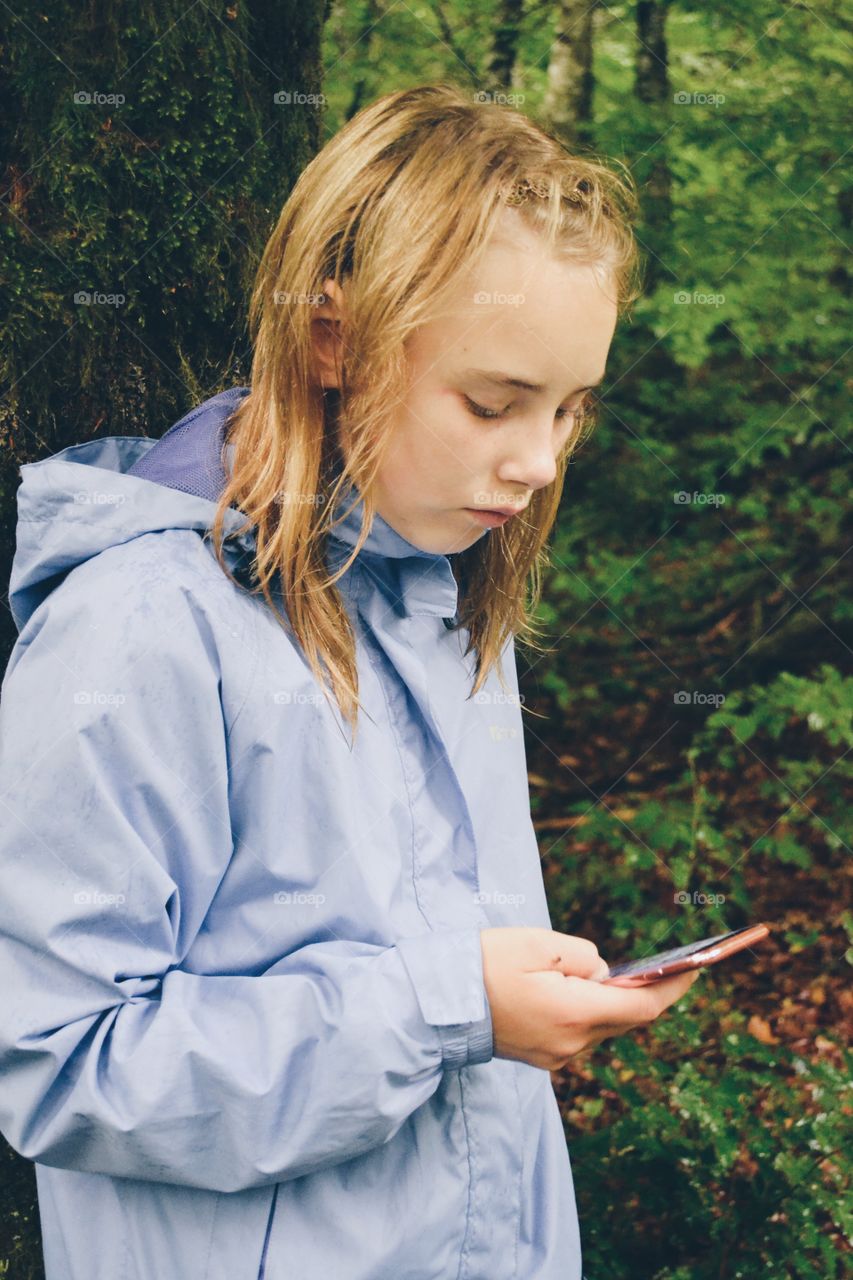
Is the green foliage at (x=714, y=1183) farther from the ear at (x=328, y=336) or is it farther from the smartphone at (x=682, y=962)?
the ear at (x=328, y=336)

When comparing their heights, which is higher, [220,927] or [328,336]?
[328,336]

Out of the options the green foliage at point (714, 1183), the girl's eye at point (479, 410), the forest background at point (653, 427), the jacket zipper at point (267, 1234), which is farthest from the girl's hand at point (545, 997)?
the green foliage at point (714, 1183)

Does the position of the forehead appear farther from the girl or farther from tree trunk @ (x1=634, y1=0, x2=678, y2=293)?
tree trunk @ (x1=634, y1=0, x2=678, y2=293)

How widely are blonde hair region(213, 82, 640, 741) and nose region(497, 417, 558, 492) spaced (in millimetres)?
159

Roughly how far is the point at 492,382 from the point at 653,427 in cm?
416

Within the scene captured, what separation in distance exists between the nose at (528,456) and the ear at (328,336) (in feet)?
0.79

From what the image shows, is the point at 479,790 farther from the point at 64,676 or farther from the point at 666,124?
the point at 666,124

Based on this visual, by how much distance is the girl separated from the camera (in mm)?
1208

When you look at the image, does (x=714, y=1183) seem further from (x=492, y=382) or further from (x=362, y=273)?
(x=362, y=273)

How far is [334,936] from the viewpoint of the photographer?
53.0 inches

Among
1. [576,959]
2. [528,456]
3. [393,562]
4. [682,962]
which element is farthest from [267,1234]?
[528,456]

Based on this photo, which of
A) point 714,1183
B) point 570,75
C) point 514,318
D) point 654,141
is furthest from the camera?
point 570,75

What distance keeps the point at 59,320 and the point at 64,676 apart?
90 cm

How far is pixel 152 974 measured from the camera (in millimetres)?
1253
